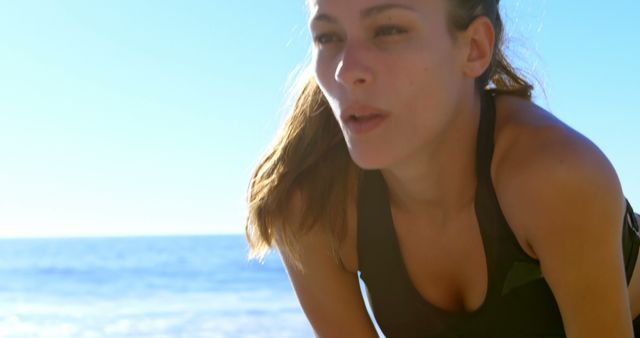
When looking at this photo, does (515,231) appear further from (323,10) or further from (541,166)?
(323,10)

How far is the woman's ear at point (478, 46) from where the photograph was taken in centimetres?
215

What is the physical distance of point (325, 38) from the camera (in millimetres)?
2107

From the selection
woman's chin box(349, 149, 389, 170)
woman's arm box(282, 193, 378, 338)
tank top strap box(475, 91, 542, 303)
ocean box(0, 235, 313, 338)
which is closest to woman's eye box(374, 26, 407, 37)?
woman's chin box(349, 149, 389, 170)

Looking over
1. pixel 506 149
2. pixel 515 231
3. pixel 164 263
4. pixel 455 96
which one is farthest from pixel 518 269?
pixel 164 263

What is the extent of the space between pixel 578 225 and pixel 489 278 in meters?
0.33

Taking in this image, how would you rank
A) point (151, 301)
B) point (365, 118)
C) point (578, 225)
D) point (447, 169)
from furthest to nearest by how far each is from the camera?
point (151, 301) → point (447, 169) → point (365, 118) → point (578, 225)

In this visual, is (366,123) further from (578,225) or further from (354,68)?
(578,225)

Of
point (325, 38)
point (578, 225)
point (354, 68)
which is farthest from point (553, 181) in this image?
point (325, 38)

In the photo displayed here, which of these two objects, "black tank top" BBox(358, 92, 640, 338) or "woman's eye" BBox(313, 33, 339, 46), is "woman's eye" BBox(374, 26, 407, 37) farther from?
"black tank top" BBox(358, 92, 640, 338)

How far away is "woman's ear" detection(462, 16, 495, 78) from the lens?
2.15 meters

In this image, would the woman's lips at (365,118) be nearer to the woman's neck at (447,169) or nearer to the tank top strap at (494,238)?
the woman's neck at (447,169)

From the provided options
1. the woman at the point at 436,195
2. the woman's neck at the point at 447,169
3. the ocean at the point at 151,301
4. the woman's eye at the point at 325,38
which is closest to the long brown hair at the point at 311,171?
the woman at the point at 436,195

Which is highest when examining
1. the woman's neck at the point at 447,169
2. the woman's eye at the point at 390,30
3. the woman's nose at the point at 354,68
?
the woman's eye at the point at 390,30

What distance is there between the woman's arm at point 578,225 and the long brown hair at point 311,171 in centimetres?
45
